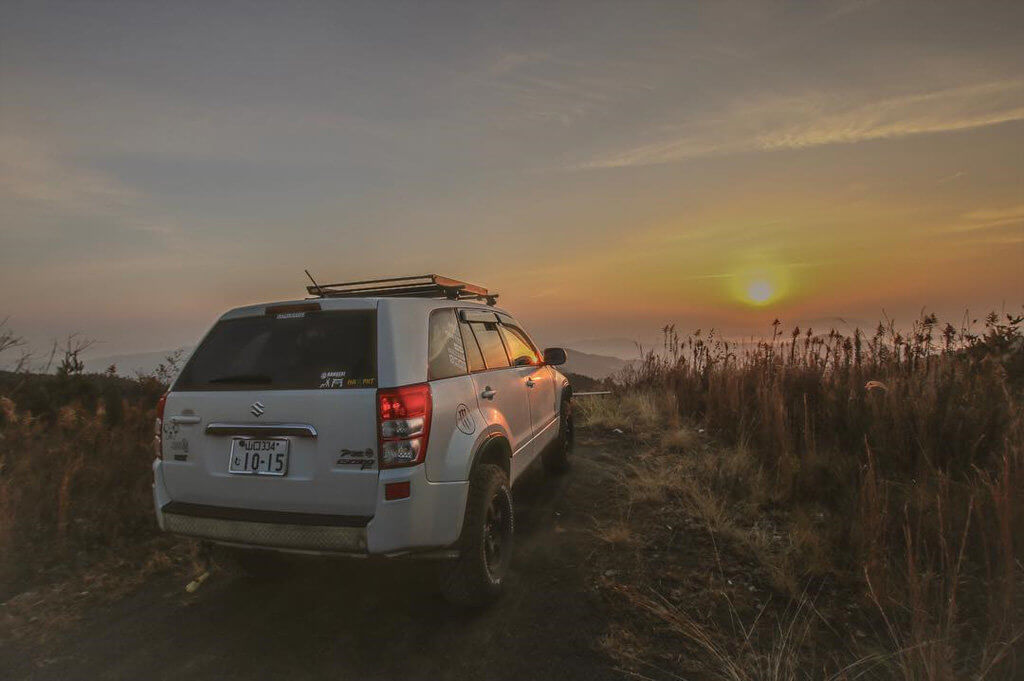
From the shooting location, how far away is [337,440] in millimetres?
2807

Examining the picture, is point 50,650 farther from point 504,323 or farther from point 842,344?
point 842,344

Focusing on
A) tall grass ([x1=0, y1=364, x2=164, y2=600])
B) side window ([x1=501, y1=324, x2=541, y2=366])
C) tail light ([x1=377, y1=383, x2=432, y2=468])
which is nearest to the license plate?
tail light ([x1=377, y1=383, x2=432, y2=468])

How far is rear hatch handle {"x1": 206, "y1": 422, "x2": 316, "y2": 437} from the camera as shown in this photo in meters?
2.86

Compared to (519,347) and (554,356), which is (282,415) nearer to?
(519,347)

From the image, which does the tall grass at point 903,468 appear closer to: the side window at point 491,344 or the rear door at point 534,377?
the rear door at point 534,377

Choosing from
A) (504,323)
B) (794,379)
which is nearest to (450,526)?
(504,323)

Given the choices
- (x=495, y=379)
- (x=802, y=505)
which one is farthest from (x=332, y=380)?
(x=802, y=505)

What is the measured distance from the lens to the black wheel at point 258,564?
388cm

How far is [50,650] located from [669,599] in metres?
3.77

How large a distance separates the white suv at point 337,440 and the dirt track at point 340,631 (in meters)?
0.30

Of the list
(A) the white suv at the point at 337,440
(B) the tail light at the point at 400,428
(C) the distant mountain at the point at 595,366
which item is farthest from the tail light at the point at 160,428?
(C) the distant mountain at the point at 595,366

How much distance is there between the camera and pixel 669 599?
3500 millimetres

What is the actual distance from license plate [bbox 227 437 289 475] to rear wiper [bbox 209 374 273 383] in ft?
1.06

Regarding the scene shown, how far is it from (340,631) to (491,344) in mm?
2239
